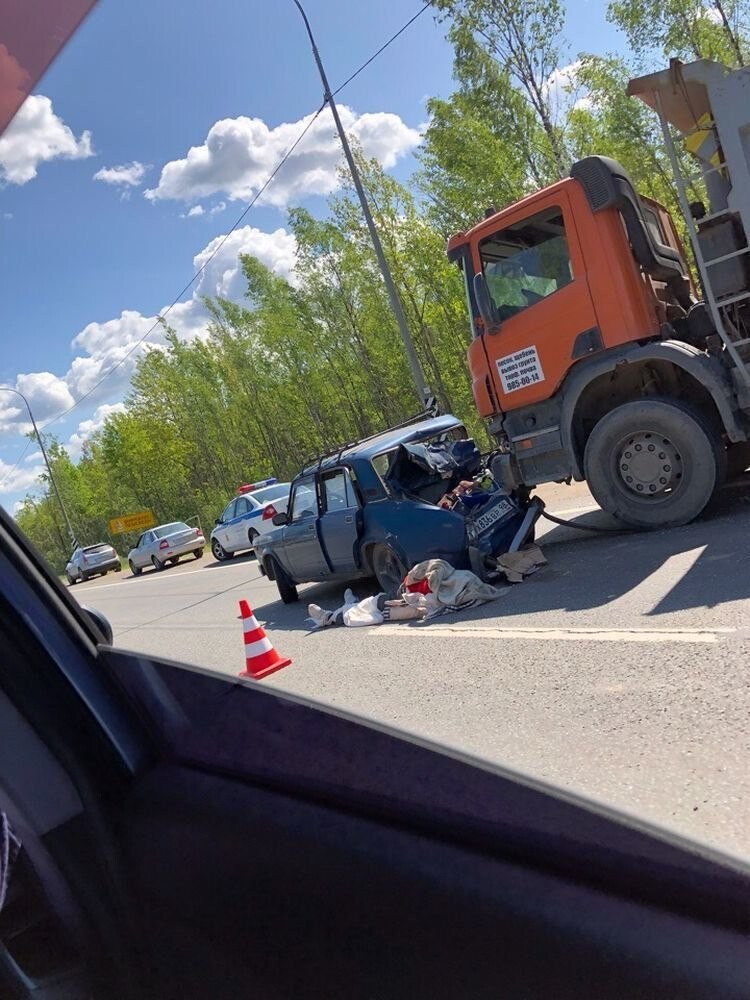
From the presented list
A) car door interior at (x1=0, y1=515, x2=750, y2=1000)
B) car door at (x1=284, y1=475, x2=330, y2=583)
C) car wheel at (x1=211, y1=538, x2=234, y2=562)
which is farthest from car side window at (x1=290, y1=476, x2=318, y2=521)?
car wheel at (x1=211, y1=538, x2=234, y2=562)

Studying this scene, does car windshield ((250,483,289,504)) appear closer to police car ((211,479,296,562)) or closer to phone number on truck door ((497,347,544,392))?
police car ((211,479,296,562))

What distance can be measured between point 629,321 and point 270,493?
42.4 feet

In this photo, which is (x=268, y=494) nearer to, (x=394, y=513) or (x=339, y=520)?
(x=339, y=520)

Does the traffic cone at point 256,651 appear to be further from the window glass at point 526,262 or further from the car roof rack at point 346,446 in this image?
the window glass at point 526,262

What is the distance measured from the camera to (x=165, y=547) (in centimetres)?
2195

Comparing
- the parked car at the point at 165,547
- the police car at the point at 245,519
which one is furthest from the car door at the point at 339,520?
the parked car at the point at 165,547

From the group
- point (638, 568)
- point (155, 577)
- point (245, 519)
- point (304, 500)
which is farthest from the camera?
point (155, 577)

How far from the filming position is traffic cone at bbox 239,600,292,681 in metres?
6.32

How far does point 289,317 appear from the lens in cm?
3822

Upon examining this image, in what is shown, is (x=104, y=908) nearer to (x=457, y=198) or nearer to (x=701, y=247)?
(x=701, y=247)

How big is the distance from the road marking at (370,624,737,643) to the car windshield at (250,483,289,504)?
11751mm

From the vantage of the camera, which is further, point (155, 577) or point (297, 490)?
point (155, 577)

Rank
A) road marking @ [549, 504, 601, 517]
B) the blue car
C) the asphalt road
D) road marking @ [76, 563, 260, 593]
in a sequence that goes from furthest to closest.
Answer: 1. road marking @ [76, 563, 260, 593]
2. road marking @ [549, 504, 601, 517]
3. the blue car
4. the asphalt road

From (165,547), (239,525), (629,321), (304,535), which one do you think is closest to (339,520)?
(304,535)
